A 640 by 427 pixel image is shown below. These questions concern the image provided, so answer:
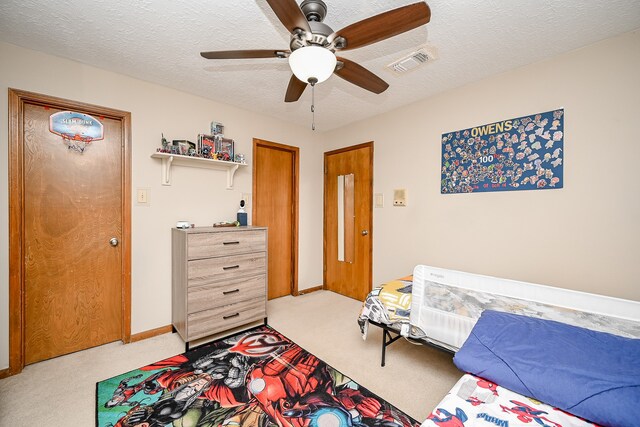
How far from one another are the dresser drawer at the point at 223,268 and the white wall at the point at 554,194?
1.66 m

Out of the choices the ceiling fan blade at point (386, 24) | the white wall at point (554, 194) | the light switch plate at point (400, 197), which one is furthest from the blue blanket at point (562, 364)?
the light switch plate at point (400, 197)

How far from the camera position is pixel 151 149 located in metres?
2.50

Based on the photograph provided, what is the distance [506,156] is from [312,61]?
1.89 meters

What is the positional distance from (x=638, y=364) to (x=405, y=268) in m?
1.98

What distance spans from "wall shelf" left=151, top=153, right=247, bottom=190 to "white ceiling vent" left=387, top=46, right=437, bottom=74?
178cm

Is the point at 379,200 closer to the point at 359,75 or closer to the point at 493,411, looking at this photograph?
the point at 359,75

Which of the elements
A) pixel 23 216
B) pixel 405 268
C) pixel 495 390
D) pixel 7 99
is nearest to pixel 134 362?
pixel 23 216

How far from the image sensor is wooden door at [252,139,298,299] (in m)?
3.39

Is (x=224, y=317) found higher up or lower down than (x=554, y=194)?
lower down

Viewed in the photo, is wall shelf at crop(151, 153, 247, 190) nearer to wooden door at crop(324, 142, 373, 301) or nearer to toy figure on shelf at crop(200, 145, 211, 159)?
toy figure on shelf at crop(200, 145, 211, 159)

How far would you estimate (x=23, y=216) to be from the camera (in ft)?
6.57

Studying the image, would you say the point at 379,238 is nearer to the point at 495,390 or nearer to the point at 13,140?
the point at 495,390

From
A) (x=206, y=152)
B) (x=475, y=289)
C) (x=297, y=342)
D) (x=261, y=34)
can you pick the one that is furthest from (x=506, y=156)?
(x=206, y=152)

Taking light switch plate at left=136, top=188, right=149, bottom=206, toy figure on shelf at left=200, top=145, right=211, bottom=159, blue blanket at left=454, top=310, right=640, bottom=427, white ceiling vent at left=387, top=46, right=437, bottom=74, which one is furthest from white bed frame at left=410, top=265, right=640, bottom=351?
light switch plate at left=136, top=188, right=149, bottom=206
